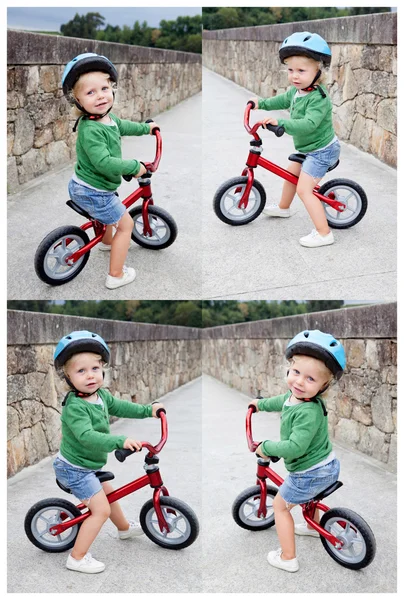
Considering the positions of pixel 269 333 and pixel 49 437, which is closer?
pixel 49 437

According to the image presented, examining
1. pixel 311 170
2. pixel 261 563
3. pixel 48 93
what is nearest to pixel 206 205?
pixel 311 170

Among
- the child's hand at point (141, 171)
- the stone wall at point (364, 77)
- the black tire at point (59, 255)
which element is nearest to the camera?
the child's hand at point (141, 171)

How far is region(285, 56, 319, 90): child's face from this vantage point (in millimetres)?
3938

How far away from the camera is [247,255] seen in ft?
15.0

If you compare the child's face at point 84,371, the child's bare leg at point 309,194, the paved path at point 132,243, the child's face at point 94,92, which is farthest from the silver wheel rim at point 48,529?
the child's bare leg at point 309,194

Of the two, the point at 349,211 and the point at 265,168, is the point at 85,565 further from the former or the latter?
the point at 349,211

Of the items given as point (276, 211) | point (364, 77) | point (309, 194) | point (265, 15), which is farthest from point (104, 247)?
point (265, 15)

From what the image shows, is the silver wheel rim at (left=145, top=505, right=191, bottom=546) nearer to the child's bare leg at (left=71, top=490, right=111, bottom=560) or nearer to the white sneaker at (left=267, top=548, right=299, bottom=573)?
the child's bare leg at (left=71, top=490, right=111, bottom=560)

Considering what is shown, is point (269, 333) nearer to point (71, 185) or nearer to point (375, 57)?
point (375, 57)

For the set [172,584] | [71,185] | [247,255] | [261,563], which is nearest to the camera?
[172,584]

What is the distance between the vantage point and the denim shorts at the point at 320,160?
4.22 m

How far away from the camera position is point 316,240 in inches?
178

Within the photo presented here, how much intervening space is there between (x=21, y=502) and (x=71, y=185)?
1.79m

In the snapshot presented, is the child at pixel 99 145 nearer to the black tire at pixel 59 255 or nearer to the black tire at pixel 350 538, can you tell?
the black tire at pixel 59 255
